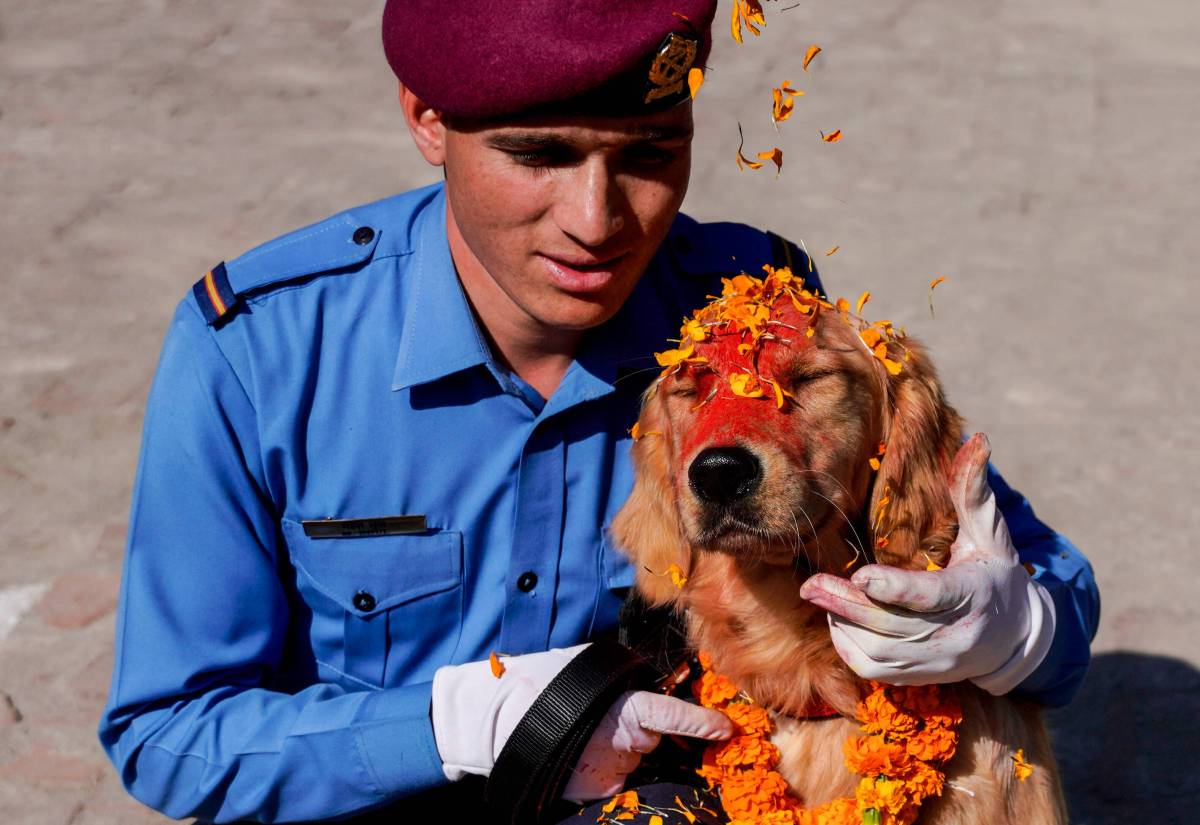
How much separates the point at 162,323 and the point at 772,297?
452cm

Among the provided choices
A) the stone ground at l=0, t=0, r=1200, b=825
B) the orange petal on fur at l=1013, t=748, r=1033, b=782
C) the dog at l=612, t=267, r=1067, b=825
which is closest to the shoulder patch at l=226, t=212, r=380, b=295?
the dog at l=612, t=267, r=1067, b=825

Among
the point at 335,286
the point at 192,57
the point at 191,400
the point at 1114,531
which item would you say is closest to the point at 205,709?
the point at 191,400

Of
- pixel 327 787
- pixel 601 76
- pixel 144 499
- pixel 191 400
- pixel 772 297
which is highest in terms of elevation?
pixel 601 76

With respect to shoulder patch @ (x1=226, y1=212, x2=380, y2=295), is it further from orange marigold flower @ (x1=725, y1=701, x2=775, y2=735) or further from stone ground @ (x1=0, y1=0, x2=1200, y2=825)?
stone ground @ (x1=0, y1=0, x2=1200, y2=825)

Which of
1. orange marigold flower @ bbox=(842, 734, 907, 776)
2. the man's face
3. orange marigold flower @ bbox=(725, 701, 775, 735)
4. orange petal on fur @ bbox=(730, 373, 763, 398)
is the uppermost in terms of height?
the man's face

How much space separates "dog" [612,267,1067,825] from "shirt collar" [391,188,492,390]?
1.47ft

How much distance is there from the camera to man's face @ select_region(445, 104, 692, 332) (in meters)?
2.93

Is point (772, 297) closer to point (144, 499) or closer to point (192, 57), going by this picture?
point (144, 499)

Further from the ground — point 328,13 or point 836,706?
point 836,706

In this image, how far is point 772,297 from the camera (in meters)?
3.14

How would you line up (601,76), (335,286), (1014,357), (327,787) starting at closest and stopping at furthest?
(601,76)
(327,787)
(335,286)
(1014,357)

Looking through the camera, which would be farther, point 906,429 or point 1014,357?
point 1014,357

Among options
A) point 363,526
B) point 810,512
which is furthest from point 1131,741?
point 363,526

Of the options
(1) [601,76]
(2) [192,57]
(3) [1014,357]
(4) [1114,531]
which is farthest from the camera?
(2) [192,57]
